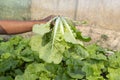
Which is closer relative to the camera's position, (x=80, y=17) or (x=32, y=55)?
(x=32, y=55)

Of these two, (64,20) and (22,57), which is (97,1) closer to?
(22,57)

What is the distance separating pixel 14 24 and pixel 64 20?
55 cm

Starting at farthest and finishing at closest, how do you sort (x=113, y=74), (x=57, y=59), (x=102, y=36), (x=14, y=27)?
(x=102, y=36), (x=113, y=74), (x=14, y=27), (x=57, y=59)

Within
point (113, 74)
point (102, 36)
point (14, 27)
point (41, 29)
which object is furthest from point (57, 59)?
point (102, 36)

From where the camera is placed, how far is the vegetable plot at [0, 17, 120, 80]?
7.22 feet

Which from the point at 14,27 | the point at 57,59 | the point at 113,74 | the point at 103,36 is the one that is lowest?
the point at 103,36

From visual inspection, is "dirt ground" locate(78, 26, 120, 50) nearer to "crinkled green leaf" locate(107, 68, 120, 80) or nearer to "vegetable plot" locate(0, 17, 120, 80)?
"vegetable plot" locate(0, 17, 120, 80)

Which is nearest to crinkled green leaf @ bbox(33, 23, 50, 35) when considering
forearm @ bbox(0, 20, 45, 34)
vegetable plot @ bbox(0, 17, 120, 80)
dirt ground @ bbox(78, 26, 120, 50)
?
vegetable plot @ bbox(0, 17, 120, 80)

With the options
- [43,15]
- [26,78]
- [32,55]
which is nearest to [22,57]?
[32,55]

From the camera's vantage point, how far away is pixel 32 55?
3184 mm

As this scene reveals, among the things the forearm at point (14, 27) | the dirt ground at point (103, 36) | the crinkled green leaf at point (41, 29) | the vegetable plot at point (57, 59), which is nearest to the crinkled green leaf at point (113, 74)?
the vegetable plot at point (57, 59)

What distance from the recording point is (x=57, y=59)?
7.10 ft

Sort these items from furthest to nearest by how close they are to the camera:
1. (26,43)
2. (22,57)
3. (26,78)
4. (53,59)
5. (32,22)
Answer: (26,43) → (22,57) → (26,78) → (32,22) → (53,59)

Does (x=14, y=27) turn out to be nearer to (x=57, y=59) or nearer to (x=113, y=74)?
(x=57, y=59)
